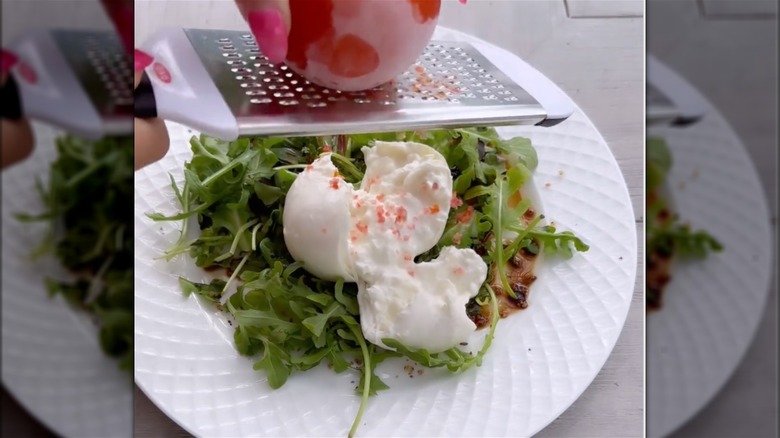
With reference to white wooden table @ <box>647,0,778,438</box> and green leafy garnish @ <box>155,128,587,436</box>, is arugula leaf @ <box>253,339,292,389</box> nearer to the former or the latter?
green leafy garnish @ <box>155,128,587,436</box>

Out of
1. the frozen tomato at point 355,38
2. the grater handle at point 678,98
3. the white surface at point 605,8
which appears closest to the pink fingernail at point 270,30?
the frozen tomato at point 355,38

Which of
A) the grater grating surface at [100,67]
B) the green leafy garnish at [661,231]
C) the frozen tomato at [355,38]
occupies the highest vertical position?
the grater grating surface at [100,67]

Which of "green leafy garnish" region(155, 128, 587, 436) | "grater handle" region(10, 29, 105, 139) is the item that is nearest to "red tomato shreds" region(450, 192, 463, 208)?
"green leafy garnish" region(155, 128, 587, 436)

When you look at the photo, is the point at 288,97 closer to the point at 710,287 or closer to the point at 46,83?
the point at 46,83

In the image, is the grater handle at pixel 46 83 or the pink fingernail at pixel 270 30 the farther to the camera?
the pink fingernail at pixel 270 30

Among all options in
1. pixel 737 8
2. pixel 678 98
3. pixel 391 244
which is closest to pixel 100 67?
pixel 391 244

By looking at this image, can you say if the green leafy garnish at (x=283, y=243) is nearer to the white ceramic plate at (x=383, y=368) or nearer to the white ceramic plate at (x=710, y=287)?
the white ceramic plate at (x=383, y=368)

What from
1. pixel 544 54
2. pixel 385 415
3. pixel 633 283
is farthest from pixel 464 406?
pixel 544 54
